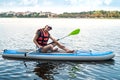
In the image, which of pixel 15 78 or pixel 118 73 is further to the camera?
pixel 118 73

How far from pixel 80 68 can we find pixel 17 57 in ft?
11.0

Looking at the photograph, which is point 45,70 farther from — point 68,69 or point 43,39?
point 43,39

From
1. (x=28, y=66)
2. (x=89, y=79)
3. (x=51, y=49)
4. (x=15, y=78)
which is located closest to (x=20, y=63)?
(x=28, y=66)

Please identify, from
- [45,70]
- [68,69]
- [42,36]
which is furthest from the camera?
[42,36]

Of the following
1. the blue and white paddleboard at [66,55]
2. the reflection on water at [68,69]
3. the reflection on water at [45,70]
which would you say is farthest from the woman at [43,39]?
the reflection on water at [45,70]

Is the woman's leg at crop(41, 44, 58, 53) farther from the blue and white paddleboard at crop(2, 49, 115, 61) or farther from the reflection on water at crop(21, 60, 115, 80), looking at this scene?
the reflection on water at crop(21, 60, 115, 80)

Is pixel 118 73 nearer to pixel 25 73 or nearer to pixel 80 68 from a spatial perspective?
pixel 80 68

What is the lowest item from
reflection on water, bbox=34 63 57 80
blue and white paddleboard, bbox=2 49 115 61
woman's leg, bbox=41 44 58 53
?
reflection on water, bbox=34 63 57 80

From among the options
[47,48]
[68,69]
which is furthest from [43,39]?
[68,69]

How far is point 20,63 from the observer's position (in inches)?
522

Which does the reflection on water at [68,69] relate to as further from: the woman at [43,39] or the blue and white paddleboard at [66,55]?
the woman at [43,39]

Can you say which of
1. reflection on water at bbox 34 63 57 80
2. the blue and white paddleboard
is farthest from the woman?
reflection on water at bbox 34 63 57 80

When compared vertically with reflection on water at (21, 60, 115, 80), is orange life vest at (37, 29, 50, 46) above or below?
above

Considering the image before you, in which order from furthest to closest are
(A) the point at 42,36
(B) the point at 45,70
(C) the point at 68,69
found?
(A) the point at 42,36 < (C) the point at 68,69 < (B) the point at 45,70
